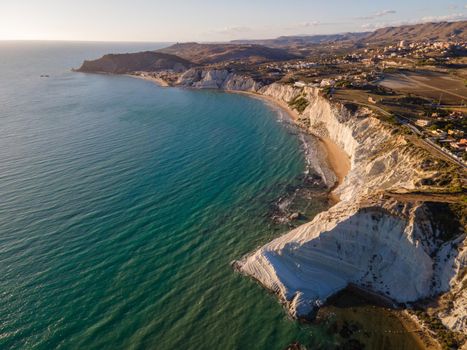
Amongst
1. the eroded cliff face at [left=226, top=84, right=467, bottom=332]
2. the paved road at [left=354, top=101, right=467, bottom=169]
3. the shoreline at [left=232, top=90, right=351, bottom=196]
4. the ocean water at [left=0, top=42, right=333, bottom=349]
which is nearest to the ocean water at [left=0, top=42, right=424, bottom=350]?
the ocean water at [left=0, top=42, right=333, bottom=349]

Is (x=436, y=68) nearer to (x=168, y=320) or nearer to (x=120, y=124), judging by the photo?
(x=120, y=124)

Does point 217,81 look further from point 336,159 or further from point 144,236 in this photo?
point 144,236

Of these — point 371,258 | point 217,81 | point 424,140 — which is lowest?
point 371,258

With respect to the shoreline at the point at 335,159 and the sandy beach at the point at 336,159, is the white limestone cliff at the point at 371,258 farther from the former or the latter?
the sandy beach at the point at 336,159

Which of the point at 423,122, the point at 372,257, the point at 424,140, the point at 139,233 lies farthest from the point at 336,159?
the point at 139,233

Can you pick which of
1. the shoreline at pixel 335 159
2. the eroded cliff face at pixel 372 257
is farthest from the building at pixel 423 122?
the eroded cliff face at pixel 372 257

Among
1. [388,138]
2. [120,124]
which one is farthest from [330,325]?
[120,124]

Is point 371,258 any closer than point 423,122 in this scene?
Yes

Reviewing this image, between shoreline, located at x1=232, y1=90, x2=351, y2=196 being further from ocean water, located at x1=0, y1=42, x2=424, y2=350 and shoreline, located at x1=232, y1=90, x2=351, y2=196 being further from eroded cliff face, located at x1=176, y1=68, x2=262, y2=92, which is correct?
eroded cliff face, located at x1=176, y1=68, x2=262, y2=92

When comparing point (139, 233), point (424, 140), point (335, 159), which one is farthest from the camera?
point (335, 159)
